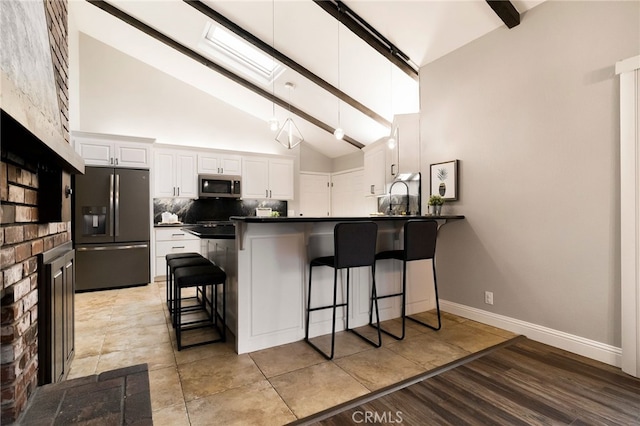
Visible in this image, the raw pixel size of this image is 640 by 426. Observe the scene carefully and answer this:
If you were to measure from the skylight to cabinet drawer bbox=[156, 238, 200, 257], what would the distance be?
3.12 meters

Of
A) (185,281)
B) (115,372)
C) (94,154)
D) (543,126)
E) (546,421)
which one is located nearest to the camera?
(115,372)

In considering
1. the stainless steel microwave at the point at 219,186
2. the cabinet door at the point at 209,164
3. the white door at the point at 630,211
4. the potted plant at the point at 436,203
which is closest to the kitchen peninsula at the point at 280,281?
the potted plant at the point at 436,203

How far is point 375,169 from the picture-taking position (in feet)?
18.3

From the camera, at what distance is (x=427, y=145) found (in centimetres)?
377

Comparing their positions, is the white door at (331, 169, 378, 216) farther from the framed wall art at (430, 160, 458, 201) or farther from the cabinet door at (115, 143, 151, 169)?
the cabinet door at (115, 143, 151, 169)

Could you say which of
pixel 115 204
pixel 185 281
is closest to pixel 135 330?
pixel 185 281

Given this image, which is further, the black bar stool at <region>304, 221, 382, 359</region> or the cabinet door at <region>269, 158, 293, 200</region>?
the cabinet door at <region>269, 158, 293, 200</region>

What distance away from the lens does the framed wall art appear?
3422 mm

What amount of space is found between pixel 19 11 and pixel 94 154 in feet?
13.4

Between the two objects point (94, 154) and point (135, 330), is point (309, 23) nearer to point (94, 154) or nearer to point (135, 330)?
point (94, 154)

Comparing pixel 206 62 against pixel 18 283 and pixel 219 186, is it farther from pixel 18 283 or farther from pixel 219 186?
pixel 18 283

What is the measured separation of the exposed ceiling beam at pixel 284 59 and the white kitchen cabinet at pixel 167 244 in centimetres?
310

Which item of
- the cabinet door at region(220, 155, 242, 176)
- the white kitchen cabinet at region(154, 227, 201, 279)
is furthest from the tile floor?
the cabinet door at region(220, 155, 242, 176)

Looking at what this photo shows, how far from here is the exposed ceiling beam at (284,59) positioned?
161 inches
